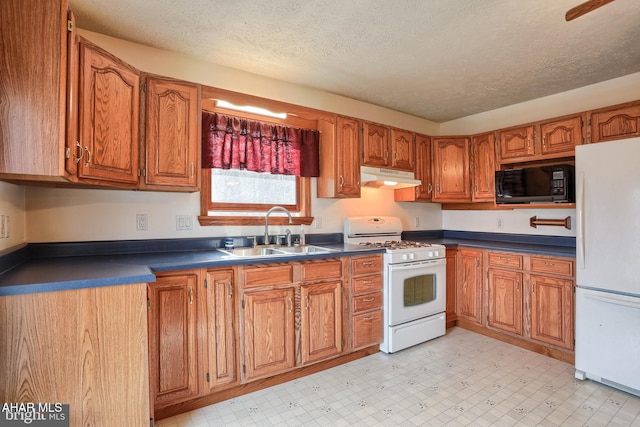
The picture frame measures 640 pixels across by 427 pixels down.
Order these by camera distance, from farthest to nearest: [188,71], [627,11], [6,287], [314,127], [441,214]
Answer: [441,214], [314,127], [188,71], [627,11], [6,287]

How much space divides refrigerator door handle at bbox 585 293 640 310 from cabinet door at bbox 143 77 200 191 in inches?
117

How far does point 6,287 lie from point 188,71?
1.90 metres

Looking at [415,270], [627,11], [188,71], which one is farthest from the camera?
[415,270]

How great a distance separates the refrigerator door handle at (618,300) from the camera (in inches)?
80.6

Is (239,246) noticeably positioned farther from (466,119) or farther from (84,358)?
(466,119)

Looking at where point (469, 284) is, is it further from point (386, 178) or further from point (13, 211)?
point (13, 211)

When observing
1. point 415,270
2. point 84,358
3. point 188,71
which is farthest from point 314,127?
point 84,358

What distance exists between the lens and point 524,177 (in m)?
3.06

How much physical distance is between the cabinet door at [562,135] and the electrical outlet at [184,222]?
3.31 meters

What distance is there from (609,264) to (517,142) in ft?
4.94

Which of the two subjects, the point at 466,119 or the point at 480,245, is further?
the point at 466,119

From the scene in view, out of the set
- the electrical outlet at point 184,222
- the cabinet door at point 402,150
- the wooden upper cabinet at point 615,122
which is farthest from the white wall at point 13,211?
the wooden upper cabinet at point 615,122

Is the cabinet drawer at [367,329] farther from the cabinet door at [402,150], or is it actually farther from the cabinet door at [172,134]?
the cabinet door at [172,134]

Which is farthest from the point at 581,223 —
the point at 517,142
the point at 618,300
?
the point at 517,142
